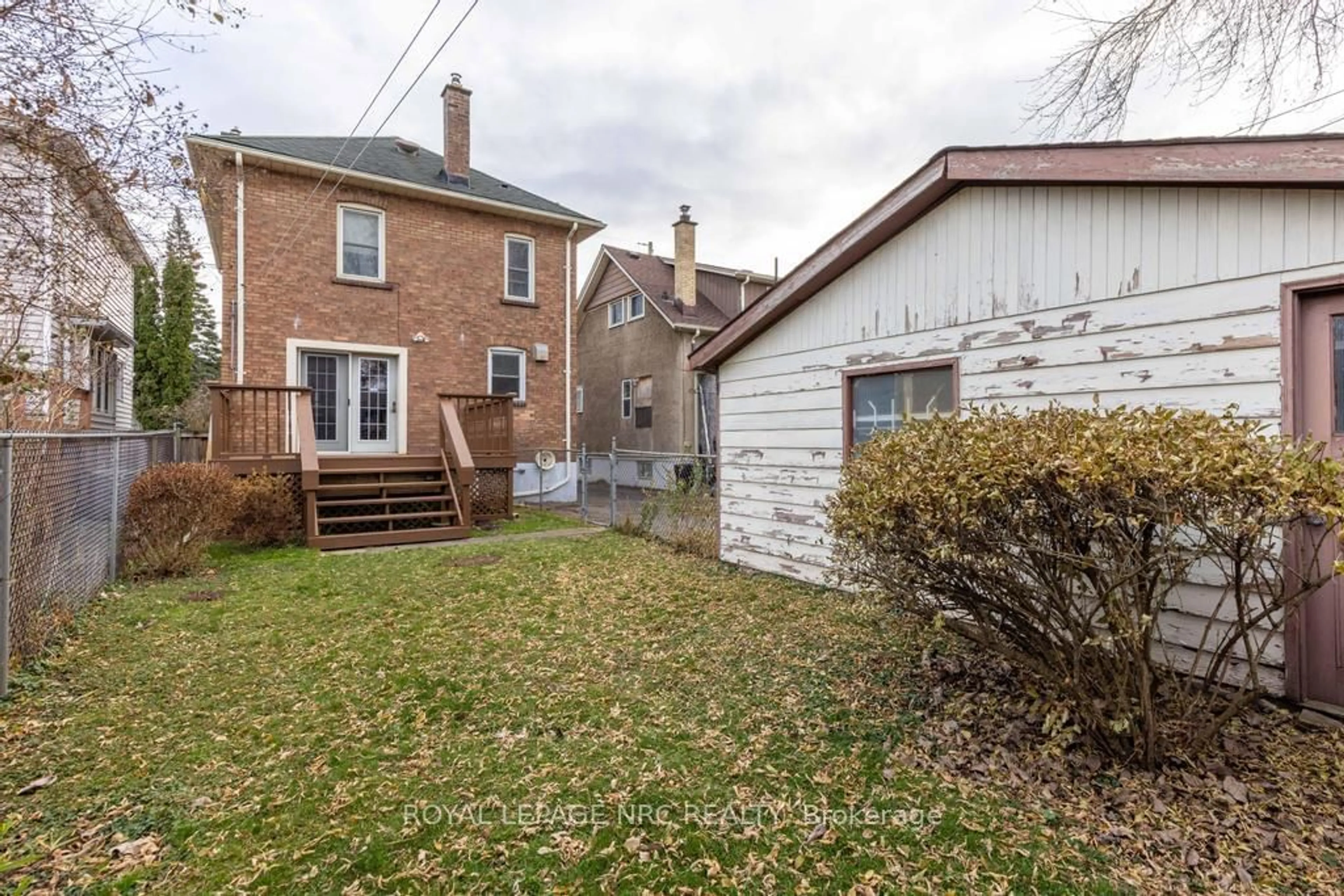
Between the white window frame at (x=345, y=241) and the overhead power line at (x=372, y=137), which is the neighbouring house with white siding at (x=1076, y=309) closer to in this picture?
the overhead power line at (x=372, y=137)

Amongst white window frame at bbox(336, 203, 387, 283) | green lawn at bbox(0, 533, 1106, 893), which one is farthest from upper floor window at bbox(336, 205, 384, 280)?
green lawn at bbox(0, 533, 1106, 893)

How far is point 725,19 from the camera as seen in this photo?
7.24m

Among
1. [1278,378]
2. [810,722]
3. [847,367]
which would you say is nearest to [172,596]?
[810,722]

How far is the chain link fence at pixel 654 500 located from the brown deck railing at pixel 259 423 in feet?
13.2

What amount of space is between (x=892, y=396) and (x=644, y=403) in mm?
12757

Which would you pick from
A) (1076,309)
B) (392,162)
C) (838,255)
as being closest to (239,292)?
(392,162)

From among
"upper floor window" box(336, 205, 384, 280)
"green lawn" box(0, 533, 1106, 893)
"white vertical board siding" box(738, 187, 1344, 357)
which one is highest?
"upper floor window" box(336, 205, 384, 280)

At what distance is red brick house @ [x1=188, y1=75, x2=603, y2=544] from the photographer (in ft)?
33.1

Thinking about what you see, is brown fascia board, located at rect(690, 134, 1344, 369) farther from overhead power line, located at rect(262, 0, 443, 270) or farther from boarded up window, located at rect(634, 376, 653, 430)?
boarded up window, located at rect(634, 376, 653, 430)

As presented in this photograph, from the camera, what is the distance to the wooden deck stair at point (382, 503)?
8.10 metres

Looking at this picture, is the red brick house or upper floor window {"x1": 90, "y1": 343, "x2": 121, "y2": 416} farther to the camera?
the red brick house

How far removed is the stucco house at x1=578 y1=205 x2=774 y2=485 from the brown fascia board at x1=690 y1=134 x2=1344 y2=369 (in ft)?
29.9

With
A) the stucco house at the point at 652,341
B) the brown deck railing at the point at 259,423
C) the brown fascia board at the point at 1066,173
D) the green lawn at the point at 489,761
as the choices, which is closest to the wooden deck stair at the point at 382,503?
the brown deck railing at the point at 259,423

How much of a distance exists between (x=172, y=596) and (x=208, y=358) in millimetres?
27349
